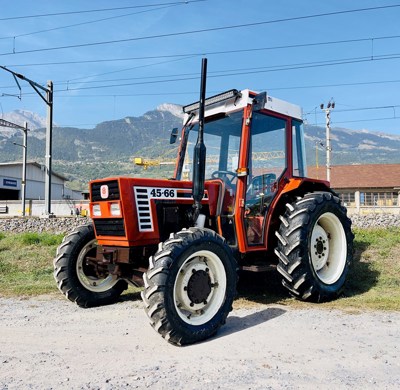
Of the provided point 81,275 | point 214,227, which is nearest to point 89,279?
point 81,275

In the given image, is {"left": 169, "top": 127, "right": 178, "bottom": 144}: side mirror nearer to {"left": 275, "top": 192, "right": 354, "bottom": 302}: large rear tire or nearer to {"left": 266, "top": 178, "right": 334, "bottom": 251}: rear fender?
{"left": 266, "top": 178, "right": 334, "bottom": 251}: rear fender

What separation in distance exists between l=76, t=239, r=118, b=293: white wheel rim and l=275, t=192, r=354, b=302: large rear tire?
A: 243 cm

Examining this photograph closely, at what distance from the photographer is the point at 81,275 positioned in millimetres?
5840

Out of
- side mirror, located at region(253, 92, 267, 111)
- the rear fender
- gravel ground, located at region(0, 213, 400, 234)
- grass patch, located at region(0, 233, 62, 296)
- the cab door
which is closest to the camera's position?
side mirror, located at region(253, 92, 267, 111)

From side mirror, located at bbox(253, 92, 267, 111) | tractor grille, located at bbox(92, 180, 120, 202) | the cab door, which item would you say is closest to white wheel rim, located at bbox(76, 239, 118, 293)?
tractor grille, located at bbox(92, 180, 120, 202)

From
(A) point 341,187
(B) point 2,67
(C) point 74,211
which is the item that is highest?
(B) point 2,67

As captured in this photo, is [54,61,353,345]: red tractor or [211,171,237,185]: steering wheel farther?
[211,171,237,185]: steering wheel

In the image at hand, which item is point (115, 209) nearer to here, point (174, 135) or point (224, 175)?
point (224, 175)

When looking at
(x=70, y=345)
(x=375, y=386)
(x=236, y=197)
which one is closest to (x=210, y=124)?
(x=236, y=197)

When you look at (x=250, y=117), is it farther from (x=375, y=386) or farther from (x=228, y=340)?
(x=375, y=386)

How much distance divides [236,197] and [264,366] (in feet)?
8.44

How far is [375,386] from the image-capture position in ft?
10.3

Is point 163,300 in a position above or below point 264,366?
above

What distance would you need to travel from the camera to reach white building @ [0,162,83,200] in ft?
153
